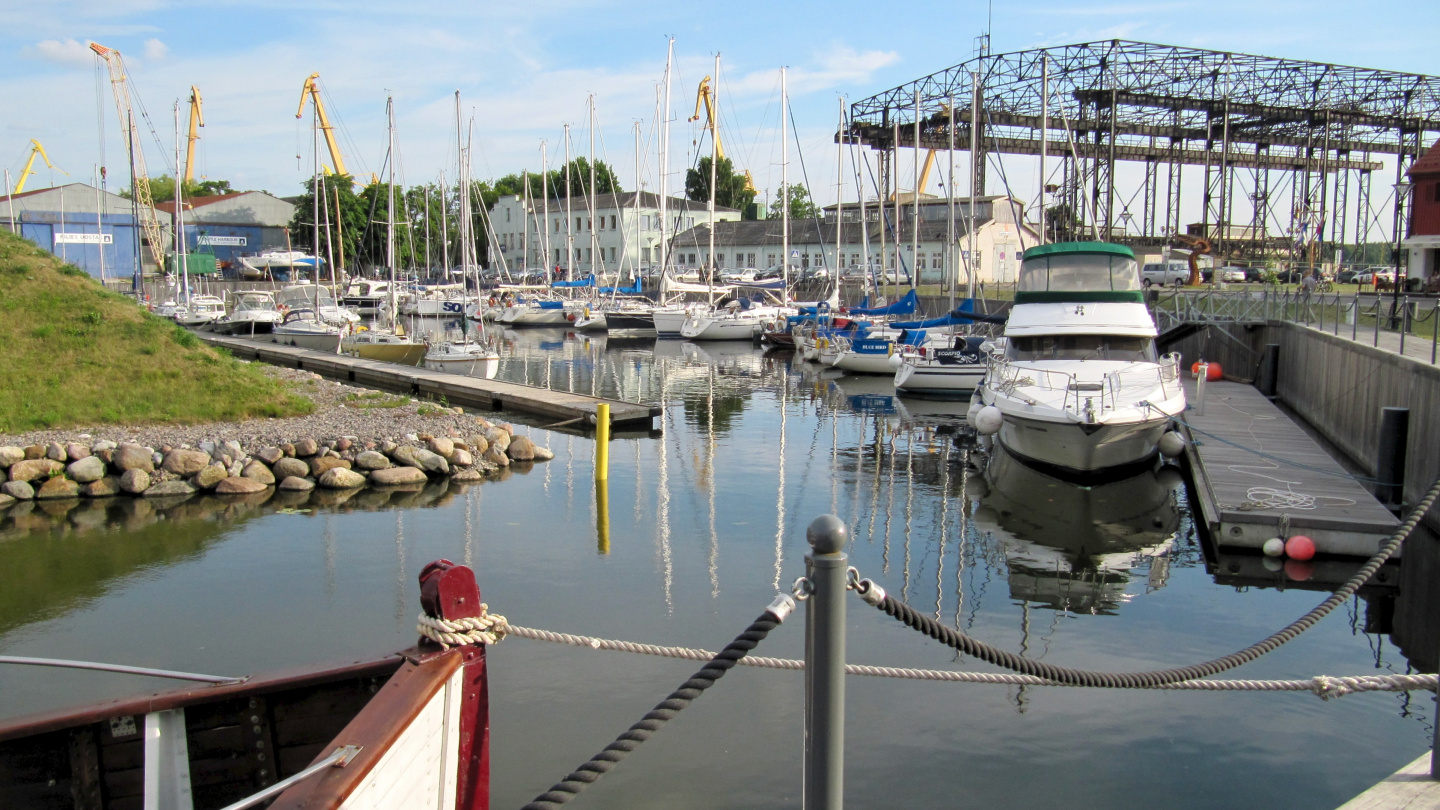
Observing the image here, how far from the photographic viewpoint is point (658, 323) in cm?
5850

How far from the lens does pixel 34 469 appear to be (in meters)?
18.0

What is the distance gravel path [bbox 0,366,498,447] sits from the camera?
782 inches

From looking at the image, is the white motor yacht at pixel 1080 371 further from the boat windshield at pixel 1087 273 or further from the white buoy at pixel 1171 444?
the white buoy at pixel 1171 444

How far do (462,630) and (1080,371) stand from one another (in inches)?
674

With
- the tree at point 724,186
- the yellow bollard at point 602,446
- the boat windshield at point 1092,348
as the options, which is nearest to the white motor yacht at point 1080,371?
the boat windshield at point 1092,348

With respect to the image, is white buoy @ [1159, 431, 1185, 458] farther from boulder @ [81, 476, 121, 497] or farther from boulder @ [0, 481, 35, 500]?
boulder @ [0, 481, 35, 500]

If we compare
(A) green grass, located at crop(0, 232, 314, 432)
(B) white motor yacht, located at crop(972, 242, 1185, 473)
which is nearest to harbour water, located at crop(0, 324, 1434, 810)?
(B) white motor yacht, located at crop(972, 242, 1185, 473)

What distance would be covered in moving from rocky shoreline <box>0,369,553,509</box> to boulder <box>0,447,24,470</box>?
17mm

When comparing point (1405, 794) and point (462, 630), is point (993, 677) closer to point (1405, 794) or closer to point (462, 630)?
point (1405, 794)

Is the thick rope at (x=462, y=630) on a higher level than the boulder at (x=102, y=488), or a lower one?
higher

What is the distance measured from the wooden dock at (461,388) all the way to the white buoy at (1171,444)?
12495 mm

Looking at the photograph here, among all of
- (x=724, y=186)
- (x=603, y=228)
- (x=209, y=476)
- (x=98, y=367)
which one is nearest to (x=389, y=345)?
(x=98, y=367)

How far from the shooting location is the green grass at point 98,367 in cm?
2114

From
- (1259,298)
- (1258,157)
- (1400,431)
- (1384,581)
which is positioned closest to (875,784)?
(1384,581)
